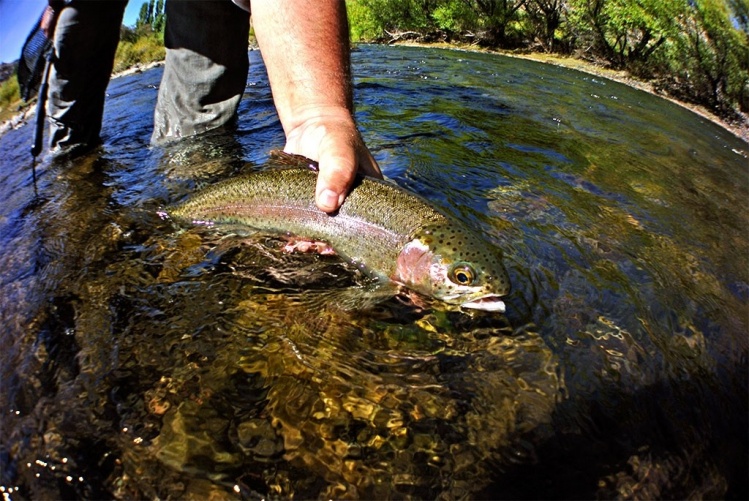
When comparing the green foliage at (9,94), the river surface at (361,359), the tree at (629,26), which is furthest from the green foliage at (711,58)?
the green foliage at (9,94)

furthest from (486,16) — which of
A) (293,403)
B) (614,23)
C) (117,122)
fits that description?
(293,403)

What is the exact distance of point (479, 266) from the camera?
8.82 ft

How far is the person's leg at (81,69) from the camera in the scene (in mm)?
4781

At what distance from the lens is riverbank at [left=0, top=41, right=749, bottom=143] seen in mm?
8670

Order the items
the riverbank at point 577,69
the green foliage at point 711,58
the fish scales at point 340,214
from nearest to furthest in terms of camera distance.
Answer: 1. the fish scales at point 340,214
2. the riverbank at point 577,69
3. the green foliage at point 711,58

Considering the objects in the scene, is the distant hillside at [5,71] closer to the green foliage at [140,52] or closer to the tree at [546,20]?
the green foliage at [140,52]

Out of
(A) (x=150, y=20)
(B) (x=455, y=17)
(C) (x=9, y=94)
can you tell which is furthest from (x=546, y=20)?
(C) (x=9, y=94)

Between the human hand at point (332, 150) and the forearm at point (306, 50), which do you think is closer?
the human hand at point (332, 150)

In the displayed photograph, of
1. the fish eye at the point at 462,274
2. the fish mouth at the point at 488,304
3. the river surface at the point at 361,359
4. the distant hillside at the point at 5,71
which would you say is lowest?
the distant hillside at the point at 5,71

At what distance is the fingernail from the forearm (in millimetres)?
652

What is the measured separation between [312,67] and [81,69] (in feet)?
11.6

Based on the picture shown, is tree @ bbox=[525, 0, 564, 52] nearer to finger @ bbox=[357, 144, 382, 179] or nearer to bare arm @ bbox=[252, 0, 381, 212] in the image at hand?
bare arm @ bbox=[252, 0, 381, 212]

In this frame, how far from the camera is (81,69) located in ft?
16.9

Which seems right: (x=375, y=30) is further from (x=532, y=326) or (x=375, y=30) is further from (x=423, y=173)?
(x=532, y=326)
